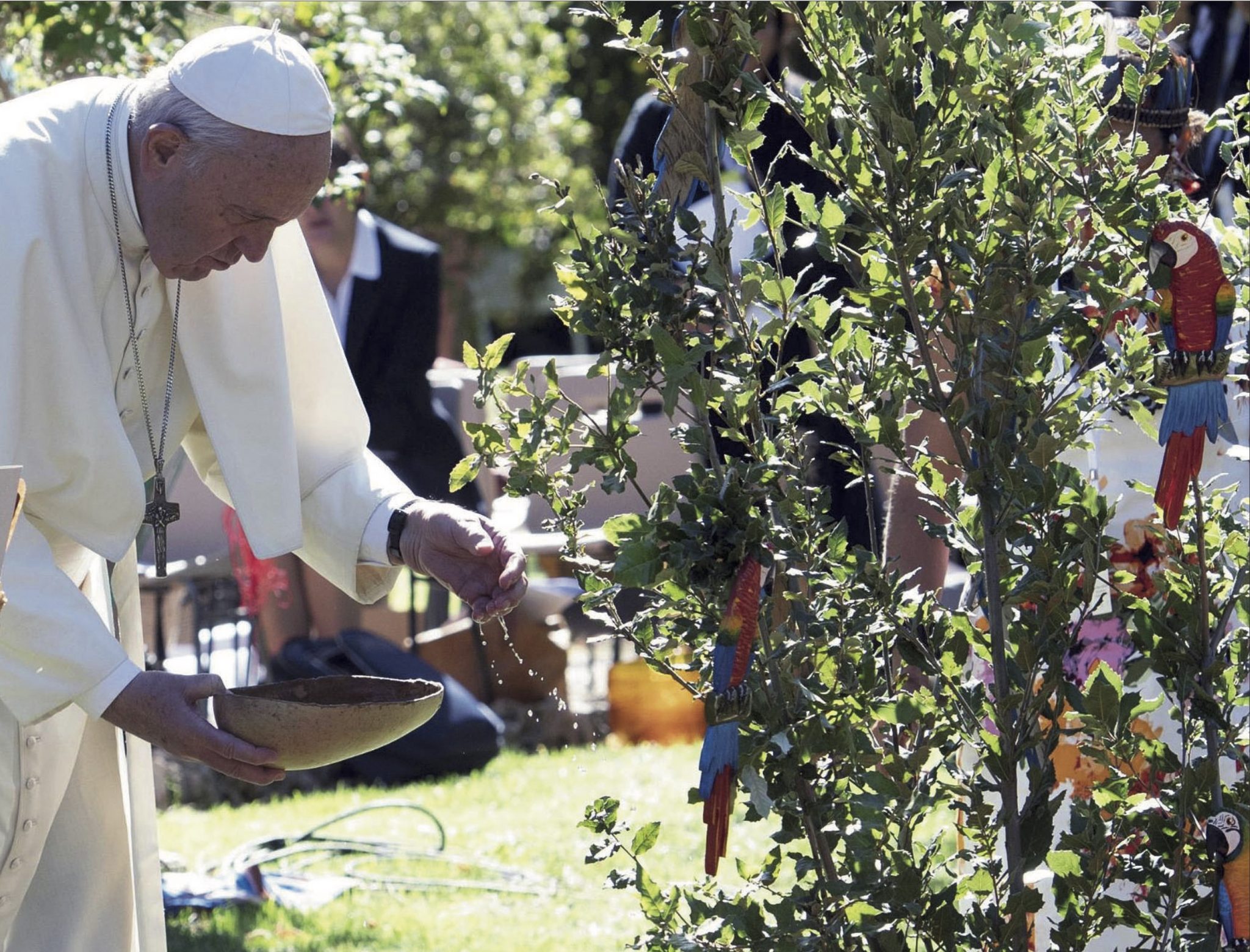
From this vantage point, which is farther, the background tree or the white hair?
the white hair

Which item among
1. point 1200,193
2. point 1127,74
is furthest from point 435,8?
point 1127,74

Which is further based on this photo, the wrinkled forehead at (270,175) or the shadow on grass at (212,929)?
the shadow on grass at (212,929)

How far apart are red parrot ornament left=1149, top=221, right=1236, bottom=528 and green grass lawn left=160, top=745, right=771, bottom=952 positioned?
2.03 metres

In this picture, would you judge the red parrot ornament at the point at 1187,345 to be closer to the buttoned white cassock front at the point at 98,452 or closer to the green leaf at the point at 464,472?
the green leaf at the point at 464,472

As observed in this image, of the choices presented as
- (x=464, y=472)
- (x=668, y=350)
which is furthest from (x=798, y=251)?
(x=668, y=350)

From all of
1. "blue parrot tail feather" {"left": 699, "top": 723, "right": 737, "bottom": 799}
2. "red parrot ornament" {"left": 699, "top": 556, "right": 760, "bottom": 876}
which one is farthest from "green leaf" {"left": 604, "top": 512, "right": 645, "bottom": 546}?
"blue parrot tail feather" {"left": 699, "top": 723, "right": 737, "bottom": 799}

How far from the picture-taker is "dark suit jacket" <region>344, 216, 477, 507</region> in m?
7.07

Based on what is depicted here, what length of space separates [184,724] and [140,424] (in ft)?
2.41

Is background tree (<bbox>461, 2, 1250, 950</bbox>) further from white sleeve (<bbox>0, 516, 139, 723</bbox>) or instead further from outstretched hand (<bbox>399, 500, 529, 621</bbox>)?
white sleeve (<bbox>0, 516, 139, 723</bbox>)

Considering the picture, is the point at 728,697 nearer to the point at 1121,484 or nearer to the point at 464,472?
the point at 464,472

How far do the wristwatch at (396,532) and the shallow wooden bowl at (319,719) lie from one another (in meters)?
0.48

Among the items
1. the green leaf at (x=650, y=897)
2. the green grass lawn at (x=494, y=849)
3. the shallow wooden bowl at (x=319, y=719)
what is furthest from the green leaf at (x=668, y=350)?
the green grass lawn at (x=494, y=849)

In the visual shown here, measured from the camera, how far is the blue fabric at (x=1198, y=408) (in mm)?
1993

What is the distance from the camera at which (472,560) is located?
8.40 ft
